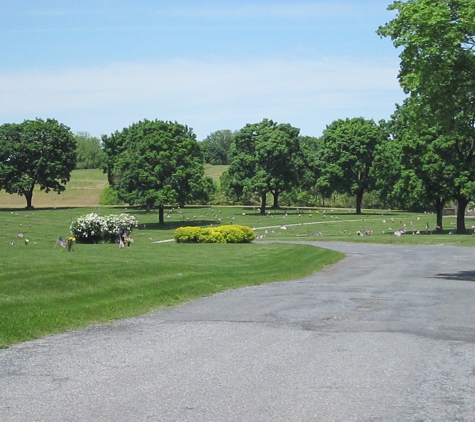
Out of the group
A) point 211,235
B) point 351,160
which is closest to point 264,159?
point 351,160

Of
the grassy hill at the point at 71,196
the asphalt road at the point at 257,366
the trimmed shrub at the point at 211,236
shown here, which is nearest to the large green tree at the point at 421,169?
the trimmed shrub at the point at 211,236

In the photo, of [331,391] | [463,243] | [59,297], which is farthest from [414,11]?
[463,243]

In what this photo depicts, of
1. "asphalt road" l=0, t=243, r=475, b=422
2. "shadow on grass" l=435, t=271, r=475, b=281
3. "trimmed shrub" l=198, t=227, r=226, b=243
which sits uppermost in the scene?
"asphalt road" l=0, t=243, r=475, b=422

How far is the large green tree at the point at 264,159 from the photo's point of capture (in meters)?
88.5

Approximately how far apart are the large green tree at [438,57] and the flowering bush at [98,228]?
18.5m

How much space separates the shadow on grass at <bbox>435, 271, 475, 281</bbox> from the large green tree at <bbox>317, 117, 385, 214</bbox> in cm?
6363

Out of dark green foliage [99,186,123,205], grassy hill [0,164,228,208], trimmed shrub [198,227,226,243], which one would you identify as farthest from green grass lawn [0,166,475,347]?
grassy hill [0,164,228,208]

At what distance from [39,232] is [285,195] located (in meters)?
53.0

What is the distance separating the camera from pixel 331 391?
24.6 feet

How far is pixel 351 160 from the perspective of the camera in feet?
292

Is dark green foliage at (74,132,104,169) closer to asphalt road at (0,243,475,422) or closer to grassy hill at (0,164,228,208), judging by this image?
grassy hill at (0,164,228,208)

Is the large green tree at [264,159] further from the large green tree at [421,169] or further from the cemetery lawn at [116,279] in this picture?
the cemetery lawn at [116,279]

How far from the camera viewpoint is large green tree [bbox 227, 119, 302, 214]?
290 feet

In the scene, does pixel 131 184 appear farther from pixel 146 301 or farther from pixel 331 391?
pixel 331 391
